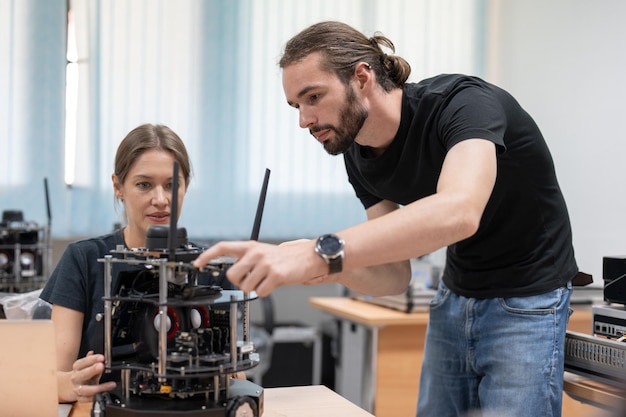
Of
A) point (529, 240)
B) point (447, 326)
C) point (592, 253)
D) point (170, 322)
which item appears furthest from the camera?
point (592, 253)

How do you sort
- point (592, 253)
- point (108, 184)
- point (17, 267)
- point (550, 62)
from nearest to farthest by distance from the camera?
1. point (17, 267)
2. point (592, 253)
3. point (550, 62)
4. point (108, 184)

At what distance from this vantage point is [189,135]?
13.5ft

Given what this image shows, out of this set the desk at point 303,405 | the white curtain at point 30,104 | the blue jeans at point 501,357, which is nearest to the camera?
the desk at point 303,405

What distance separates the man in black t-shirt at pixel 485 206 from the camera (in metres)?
1.54

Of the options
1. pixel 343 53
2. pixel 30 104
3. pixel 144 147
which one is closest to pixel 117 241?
pixel 144 147

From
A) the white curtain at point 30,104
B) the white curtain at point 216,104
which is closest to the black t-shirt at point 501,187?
the white curtain at point 216,104

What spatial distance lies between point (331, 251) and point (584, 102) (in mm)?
2613

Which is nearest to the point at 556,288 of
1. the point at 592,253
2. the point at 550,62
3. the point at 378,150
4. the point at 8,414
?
the point at 378,150

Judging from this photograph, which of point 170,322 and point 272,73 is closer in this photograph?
point 170,322

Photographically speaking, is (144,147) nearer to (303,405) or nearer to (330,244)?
(303,405)

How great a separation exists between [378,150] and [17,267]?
162cm

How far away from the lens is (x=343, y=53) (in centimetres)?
157

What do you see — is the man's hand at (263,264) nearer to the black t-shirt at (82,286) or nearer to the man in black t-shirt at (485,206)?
the man in black t-shirt at (485,206)

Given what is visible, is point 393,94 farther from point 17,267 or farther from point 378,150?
point 17,267
